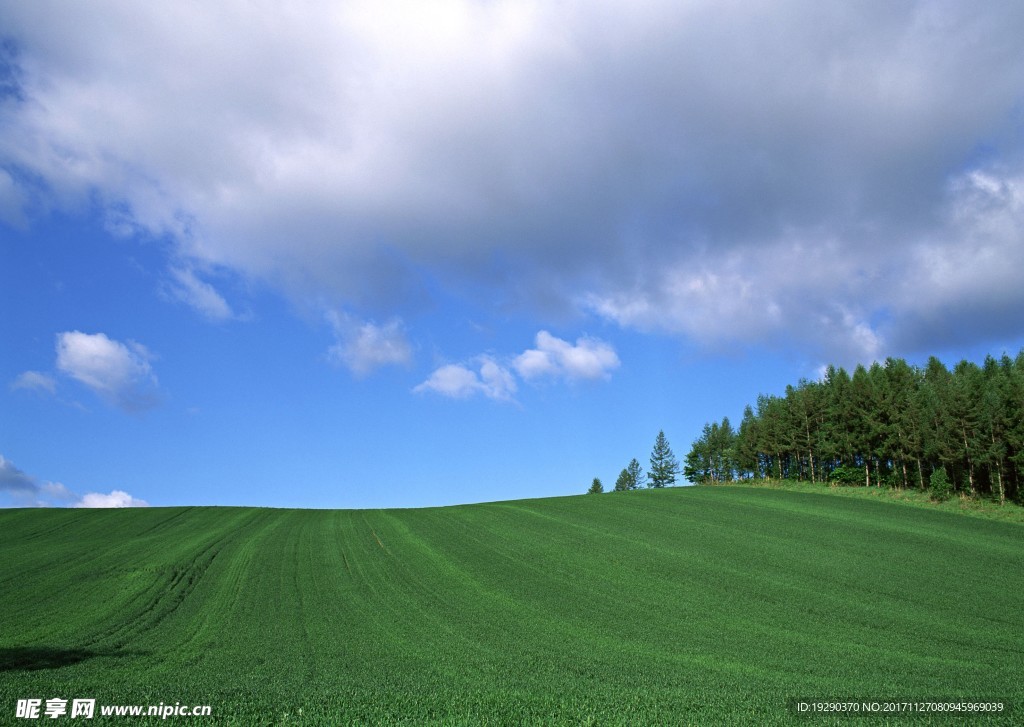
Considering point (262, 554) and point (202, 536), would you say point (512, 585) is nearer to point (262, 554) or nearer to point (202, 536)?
point (262, 554)

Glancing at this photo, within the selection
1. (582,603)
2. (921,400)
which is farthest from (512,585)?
(921,400)

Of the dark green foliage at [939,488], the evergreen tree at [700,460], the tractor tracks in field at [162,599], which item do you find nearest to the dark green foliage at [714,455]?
the evergreen tree at [700,460]

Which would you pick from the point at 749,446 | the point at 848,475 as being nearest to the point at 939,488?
the point at 848,475

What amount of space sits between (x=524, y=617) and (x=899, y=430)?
64.9m

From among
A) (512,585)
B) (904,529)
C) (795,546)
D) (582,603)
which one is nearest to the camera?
(582,603)

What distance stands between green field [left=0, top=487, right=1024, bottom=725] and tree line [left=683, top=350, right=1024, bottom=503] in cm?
1479

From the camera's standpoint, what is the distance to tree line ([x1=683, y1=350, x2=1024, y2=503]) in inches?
2341

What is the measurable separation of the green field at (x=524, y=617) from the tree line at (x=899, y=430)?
582 inches

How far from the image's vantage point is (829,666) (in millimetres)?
18078

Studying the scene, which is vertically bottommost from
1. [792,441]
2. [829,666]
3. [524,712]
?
[829,666]

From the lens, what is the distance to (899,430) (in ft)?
233

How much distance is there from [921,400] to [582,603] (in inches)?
2421

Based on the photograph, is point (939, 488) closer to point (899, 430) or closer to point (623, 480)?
point (899, 430)

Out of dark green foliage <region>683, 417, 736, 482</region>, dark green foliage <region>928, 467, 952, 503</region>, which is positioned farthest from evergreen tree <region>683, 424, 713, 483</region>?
dark green foliage <region>928, 467, 952, 503</region>
